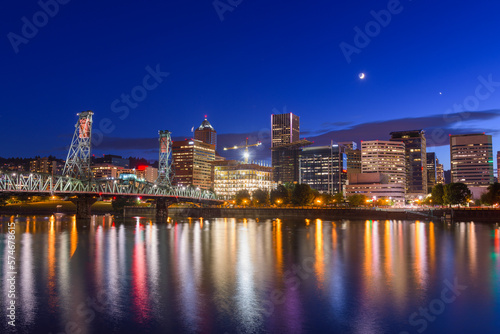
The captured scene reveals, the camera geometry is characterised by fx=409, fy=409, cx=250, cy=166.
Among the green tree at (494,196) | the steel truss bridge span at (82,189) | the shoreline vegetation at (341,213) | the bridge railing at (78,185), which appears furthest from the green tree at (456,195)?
the bridge railing at (78,185)

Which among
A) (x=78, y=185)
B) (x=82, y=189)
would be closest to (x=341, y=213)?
(x=82, y=189)

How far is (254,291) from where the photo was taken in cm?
2822

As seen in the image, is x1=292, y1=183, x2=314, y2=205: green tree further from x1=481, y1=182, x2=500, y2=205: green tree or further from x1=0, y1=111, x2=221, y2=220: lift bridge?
x1=481, y1=182, x2=500, y2=205: green tree

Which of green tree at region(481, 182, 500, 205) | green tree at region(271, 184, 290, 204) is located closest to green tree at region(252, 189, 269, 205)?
green tree at region(271, 184, 290, 204)

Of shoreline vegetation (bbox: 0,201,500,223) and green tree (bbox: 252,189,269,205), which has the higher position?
green tree (bbox: 252,189,269,205)

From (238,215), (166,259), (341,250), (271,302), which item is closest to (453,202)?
(238,215)

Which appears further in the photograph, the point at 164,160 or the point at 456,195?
the point at 164,160

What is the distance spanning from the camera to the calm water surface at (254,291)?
21.1m

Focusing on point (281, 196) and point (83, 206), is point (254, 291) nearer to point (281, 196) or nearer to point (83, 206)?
point (83, 206)

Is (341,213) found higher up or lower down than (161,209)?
lower down

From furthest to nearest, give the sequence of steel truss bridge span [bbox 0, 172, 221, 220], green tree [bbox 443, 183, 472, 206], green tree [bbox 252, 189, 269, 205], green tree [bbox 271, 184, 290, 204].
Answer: green tree [bbox 252, 189, 269, 205]
green tree [bbox 271, 184, 290, 204]
green tree [bbox 443, 183, 472, 206]
steel truss bridge span [bbox 0, 172, 221, 220]

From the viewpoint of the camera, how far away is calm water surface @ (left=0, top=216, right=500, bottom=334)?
21094 mm

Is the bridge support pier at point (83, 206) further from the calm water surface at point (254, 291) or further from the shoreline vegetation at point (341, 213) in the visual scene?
the calm water surface at point (254, 291)

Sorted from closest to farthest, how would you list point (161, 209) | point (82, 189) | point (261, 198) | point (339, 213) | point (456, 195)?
point (82, 189), point (339, 213), point (161, 209), point (456, 195), point (261, 198)
